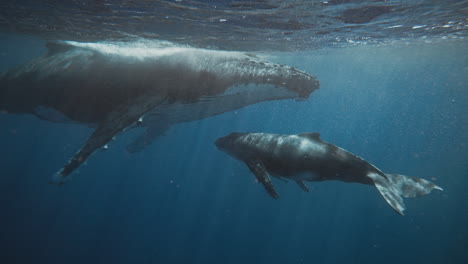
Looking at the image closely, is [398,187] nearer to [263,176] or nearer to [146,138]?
[263,176]

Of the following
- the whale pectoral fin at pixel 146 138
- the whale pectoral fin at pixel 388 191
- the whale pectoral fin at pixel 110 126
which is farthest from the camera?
the whale pectoral fin at pixel 146 138

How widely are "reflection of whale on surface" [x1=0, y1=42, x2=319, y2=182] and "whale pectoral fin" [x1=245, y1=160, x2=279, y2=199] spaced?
6.05ft

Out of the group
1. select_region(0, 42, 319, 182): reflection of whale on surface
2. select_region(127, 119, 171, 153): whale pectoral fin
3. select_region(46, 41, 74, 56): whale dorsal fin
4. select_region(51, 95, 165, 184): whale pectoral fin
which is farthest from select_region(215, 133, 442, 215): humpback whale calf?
select_region(46, 41, 74, 56): whale dorsal fin

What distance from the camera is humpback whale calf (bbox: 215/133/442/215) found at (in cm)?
567

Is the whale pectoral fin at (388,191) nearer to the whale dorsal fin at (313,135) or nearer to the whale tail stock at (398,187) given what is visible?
the whale tail stock at (398,187)

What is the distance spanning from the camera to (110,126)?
16.5 ft

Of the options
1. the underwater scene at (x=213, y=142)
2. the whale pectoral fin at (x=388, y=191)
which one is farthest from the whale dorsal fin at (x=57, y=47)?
the whale pectoral fin at (x=388, y=191)

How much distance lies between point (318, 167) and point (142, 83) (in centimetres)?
497

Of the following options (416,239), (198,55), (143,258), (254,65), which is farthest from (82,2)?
(416,239)

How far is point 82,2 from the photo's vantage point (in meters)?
10.6

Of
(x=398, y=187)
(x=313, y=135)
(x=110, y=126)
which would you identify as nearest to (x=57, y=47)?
(x=110, y=126)

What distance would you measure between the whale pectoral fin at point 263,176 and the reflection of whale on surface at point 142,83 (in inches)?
72.6

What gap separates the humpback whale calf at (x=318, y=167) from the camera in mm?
5672

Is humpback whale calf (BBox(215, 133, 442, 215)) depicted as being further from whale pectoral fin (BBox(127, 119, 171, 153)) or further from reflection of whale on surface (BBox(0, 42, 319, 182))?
whale pectoral fin (BBox(127, 119, 171, 153))
